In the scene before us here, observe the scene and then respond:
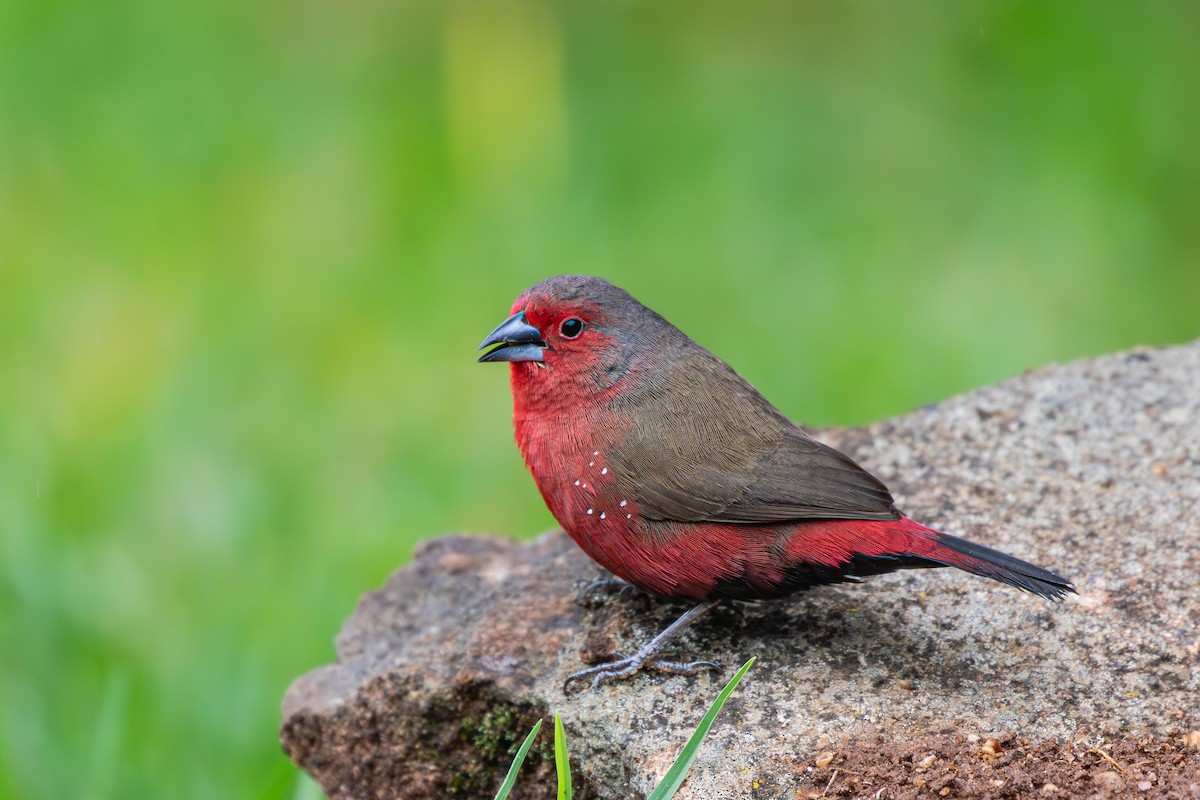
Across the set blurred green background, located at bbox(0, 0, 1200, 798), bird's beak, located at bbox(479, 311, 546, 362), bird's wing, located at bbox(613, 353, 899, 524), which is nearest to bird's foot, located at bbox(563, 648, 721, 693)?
bird's wing, located at bbox(613, 353, 899, 524)

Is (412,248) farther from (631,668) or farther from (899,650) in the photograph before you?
(899,650)

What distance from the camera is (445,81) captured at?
8.41 meters

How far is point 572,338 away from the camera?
4.27 m

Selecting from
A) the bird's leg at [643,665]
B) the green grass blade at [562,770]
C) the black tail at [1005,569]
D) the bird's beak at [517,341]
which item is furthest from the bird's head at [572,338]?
the green grass blade at [562,770]

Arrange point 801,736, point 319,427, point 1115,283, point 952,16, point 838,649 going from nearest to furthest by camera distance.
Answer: point 801,736 < point 838,649 < point 319,427 < point 1115,283 < point 952,16

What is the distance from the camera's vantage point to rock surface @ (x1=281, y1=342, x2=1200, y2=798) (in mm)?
3385

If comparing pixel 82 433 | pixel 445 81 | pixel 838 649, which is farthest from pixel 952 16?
pixel 838 649

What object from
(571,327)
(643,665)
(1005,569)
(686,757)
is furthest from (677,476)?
(686,757)

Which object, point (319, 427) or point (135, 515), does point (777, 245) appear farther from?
point (135, 515)

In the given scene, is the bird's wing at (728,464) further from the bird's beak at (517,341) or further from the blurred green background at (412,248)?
the blurred green background at (412,248)

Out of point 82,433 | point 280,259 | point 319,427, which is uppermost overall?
point 280,259

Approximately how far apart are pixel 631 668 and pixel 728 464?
556 millimetres

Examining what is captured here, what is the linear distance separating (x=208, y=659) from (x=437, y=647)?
1587mm

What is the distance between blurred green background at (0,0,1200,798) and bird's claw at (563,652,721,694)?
1770 mm
